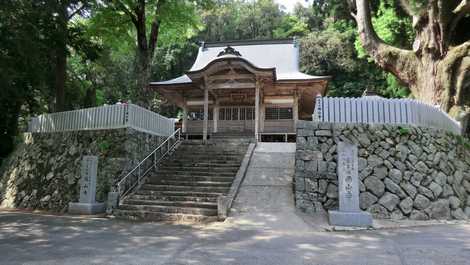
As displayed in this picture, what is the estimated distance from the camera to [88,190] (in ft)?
34.8

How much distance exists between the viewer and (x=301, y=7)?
40.3 m

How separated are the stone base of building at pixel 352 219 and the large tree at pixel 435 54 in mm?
7129

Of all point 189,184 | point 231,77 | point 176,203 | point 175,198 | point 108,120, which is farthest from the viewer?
point 231,77

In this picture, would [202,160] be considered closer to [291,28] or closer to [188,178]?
[188,178]

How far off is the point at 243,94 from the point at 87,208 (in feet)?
34.2

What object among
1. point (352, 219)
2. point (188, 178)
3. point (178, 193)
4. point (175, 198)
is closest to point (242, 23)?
point (188, 178)

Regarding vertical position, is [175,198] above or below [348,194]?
below

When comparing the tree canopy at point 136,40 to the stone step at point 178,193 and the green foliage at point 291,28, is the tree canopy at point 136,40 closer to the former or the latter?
the stone step at point 178,193

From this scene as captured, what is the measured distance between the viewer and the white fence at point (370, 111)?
1020 cm

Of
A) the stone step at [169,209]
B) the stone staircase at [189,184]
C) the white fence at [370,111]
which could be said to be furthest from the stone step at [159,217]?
the white fence at [370,111]

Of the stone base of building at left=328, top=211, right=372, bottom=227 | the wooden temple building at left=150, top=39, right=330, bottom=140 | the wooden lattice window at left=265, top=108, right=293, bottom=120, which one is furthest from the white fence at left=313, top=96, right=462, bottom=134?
the wooden lattice window at left=265, top=108, right=293, bottom=120

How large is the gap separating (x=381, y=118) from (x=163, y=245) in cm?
711

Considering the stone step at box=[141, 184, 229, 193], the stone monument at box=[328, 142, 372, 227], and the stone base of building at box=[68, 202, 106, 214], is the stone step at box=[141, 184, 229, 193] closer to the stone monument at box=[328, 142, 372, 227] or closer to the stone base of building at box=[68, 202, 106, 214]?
the stone base of building at box=[68, 202, 106, 214]

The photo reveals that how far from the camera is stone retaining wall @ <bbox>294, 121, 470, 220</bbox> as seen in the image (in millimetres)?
9141
